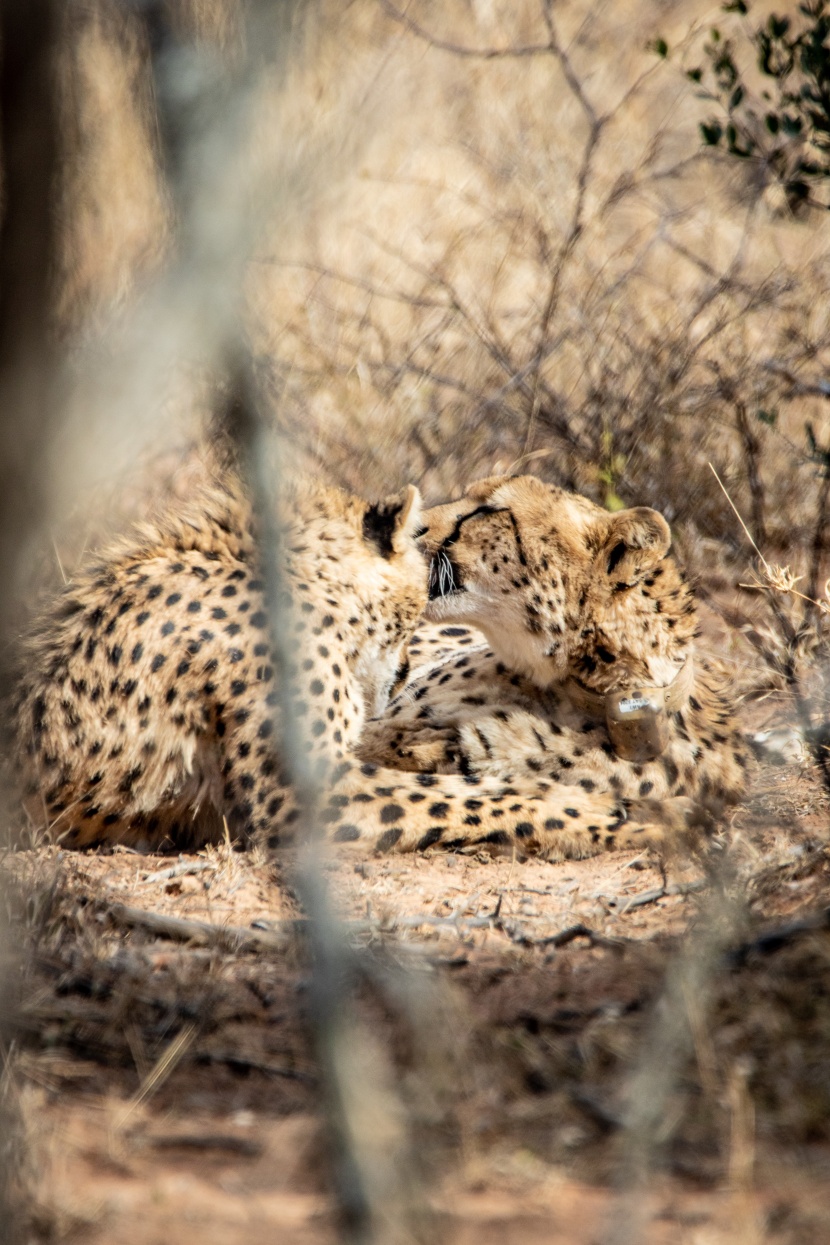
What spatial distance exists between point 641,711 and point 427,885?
0.97m

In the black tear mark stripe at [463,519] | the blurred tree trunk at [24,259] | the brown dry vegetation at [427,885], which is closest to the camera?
the blurred tree trunk at [24,259]

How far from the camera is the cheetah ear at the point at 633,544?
13.5ft

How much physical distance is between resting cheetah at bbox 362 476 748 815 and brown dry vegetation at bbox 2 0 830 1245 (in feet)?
Result: 1.25

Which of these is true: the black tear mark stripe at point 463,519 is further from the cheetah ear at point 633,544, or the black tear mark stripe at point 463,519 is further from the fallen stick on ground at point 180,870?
the fallen stick on ground at point 180,870

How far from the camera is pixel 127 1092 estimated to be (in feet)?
7.12

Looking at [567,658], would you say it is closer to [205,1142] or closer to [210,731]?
[210,731]

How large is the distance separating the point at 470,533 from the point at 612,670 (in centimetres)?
62

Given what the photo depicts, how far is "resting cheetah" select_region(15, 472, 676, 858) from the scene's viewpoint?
3799 mm

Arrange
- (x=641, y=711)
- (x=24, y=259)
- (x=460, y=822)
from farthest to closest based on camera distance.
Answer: (x=641, y=711)
(x=460, y=822)
(x=24, y=259)

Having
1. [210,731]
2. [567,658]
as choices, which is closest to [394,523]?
[567,658]

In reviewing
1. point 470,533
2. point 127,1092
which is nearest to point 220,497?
point 470,533

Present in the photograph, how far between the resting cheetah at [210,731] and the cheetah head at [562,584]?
368 millimetres

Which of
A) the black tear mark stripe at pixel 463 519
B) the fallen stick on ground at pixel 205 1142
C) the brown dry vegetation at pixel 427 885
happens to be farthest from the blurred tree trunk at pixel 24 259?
the black tear mark stripe at pixel 463 519

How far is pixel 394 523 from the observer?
169 inches
